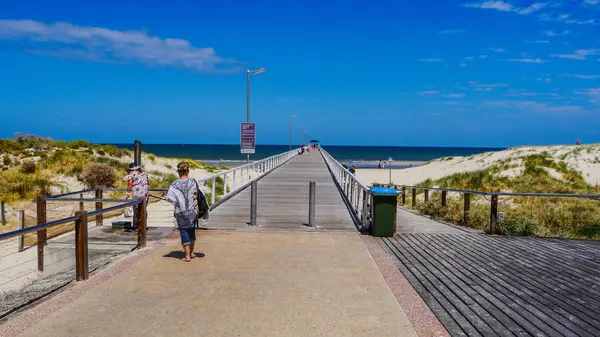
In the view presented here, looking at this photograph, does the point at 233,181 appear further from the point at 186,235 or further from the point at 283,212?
the point at 186,235

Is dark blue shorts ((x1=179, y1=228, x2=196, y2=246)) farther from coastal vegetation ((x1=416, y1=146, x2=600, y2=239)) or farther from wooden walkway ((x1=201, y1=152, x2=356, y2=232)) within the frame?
coastal vegetation ((x1=416, y1=146, x2=600, y2=239))

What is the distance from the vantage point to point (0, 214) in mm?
16359

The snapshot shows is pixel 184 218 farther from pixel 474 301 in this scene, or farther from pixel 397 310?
pixel 474 301

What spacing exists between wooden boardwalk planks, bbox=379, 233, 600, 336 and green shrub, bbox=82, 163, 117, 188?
21.7 metres

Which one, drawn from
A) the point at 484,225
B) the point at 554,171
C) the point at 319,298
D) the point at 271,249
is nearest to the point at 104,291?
the point at 319,298

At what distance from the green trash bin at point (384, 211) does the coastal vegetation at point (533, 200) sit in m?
2.72

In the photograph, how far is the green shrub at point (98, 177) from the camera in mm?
27188

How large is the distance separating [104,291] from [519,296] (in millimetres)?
5195

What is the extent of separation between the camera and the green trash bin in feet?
32.3

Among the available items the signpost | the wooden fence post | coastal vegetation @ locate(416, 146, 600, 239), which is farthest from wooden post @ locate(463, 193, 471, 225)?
the signpost

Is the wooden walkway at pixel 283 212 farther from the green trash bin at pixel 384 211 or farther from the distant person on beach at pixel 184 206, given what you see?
the distant person on beach at pixel 184 206

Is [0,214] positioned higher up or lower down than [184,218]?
lower down

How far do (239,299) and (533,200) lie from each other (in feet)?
58.3

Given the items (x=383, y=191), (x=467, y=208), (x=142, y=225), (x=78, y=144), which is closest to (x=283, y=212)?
(x=383, y=191)
